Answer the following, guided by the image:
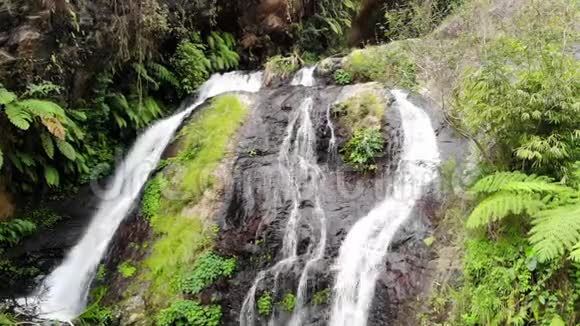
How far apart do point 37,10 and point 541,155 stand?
7740 mm

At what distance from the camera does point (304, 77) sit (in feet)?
38.2

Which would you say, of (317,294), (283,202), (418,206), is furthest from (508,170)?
(283,202)

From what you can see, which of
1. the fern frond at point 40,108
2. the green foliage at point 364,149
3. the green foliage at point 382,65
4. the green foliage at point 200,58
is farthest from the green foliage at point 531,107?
the green foliage at point 200,58

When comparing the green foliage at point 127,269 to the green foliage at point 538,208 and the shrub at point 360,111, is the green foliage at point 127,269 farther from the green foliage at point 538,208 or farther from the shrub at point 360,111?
the green foliage at point 538,208

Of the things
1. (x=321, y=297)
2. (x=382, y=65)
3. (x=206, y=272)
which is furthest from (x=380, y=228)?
(x=382, y=65)

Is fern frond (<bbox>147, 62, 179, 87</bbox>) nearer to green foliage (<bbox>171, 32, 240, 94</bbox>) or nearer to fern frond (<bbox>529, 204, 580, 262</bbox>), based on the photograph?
green foliage (<bbox>171, 32, 240, 94</bbox>)

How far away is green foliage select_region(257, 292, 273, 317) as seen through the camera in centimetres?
631

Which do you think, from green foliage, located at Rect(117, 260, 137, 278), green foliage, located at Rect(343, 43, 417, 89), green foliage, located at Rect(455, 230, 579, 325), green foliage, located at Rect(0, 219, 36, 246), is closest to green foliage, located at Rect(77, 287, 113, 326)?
green foliage, located at Rect(117, 260, 137, 278)

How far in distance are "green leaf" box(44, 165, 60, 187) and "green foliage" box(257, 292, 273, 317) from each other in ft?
14.9

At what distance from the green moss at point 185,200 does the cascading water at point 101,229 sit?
650 mm

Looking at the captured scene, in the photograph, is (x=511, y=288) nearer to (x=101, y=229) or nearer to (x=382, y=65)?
(x=101, y=229)

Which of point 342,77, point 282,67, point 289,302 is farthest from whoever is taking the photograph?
point 282,67

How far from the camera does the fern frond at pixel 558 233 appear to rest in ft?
13.1

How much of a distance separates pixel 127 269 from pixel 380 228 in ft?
12.3
